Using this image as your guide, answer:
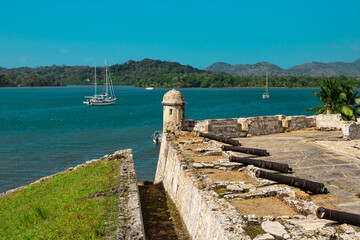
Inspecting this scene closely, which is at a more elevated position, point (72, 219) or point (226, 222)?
point (226, 222)

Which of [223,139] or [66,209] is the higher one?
[223,139]

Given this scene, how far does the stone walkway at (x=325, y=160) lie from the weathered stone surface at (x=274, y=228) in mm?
1859

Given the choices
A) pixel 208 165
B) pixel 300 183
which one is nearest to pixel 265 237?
pixel 300 183

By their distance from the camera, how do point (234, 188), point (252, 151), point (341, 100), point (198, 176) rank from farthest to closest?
1. point (341, 100)
2. point (252, 151)
3. point (198, 176)
4. point (234, 188)

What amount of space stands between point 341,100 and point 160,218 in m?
19.4

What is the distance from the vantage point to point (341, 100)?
966 inches

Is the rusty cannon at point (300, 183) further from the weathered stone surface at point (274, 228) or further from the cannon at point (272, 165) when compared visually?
the weathered stone surface at point (274, 228)

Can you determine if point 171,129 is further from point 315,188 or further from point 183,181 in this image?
point 315,188

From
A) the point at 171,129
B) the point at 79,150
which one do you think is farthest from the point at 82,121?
the point at 171,129

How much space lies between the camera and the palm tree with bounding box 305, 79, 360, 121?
939 inches

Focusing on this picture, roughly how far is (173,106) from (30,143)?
27.7 metres

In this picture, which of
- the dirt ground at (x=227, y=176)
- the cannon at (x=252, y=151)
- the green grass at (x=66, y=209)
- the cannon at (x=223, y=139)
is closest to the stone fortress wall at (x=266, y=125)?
→ the cannon at (x=223, y=139)

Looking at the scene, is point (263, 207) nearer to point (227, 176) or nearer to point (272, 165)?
point (227, 176)

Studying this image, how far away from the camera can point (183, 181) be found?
1022cm
